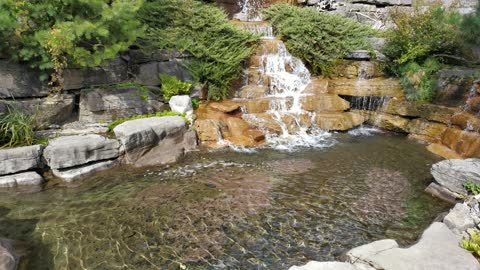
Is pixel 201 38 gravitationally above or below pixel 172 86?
above

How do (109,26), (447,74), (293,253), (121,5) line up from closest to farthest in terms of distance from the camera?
(293,253), (121,5), (109,26), (447,74)

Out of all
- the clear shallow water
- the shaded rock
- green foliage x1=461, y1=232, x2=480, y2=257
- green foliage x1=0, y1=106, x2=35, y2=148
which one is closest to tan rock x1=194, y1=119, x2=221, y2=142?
the clear shallow water

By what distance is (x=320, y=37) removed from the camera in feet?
37.6

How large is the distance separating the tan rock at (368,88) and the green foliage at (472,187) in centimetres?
515

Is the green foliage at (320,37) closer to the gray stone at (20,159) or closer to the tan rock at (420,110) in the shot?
the tan rock at (420,110)

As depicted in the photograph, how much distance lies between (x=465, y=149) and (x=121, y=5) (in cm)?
837

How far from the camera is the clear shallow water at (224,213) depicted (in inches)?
167

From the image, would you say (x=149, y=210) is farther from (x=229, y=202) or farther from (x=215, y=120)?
(x=215, y=120)

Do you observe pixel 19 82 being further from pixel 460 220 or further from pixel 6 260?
pixel 460 220

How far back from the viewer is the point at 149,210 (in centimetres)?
534

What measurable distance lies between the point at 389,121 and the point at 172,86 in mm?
6461

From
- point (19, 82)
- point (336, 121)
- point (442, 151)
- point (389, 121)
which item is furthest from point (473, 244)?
point (19, 82)

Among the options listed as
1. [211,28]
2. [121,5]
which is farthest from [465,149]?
[121,5]

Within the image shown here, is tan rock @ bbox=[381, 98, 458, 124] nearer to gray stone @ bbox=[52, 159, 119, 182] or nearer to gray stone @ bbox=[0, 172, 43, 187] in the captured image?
gray stone @ bbox=[52, 159, 119, 182]
